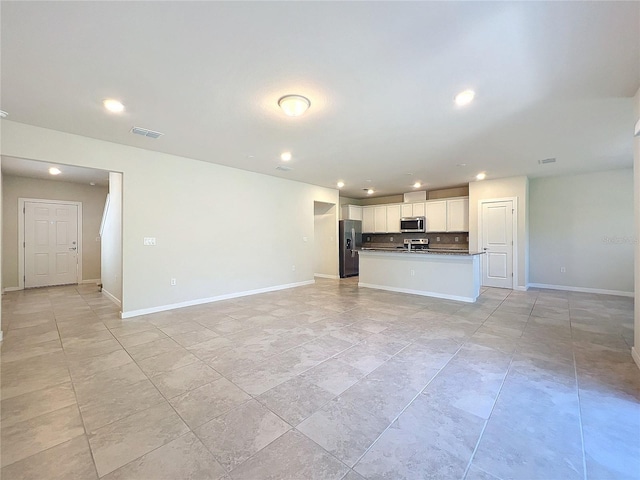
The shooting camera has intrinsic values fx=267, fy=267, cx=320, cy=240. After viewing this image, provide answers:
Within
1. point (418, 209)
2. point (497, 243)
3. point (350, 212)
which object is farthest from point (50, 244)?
point (497, 243)

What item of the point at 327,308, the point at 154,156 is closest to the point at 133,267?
the point at 154,156

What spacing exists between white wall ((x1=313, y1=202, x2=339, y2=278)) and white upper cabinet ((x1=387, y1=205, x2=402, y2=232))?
78.4 inches

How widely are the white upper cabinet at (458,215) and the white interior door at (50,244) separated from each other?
10.5 metres

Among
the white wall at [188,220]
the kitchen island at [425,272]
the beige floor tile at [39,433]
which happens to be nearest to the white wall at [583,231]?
the kitchen island at [425,272]

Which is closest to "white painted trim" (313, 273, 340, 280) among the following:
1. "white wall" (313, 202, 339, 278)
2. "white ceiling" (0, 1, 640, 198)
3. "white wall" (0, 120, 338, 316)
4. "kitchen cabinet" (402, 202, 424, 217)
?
"white wall" (313, 202, 339, 278)

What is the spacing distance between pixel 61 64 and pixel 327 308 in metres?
Result: 4.34

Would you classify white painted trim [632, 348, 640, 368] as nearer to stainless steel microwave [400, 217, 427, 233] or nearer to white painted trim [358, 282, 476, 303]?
white painted trim [358, 282, 476, 303]

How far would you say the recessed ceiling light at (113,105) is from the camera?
282 cm

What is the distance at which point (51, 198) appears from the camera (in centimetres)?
697

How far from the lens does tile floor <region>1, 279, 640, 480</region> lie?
1484mm

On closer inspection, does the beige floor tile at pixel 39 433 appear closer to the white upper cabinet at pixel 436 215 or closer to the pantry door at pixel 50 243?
the pantry door at pixel 50 243

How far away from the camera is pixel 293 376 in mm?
2420

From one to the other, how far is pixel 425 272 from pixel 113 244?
646 centimetres

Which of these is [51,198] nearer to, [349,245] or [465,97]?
[349,245]
